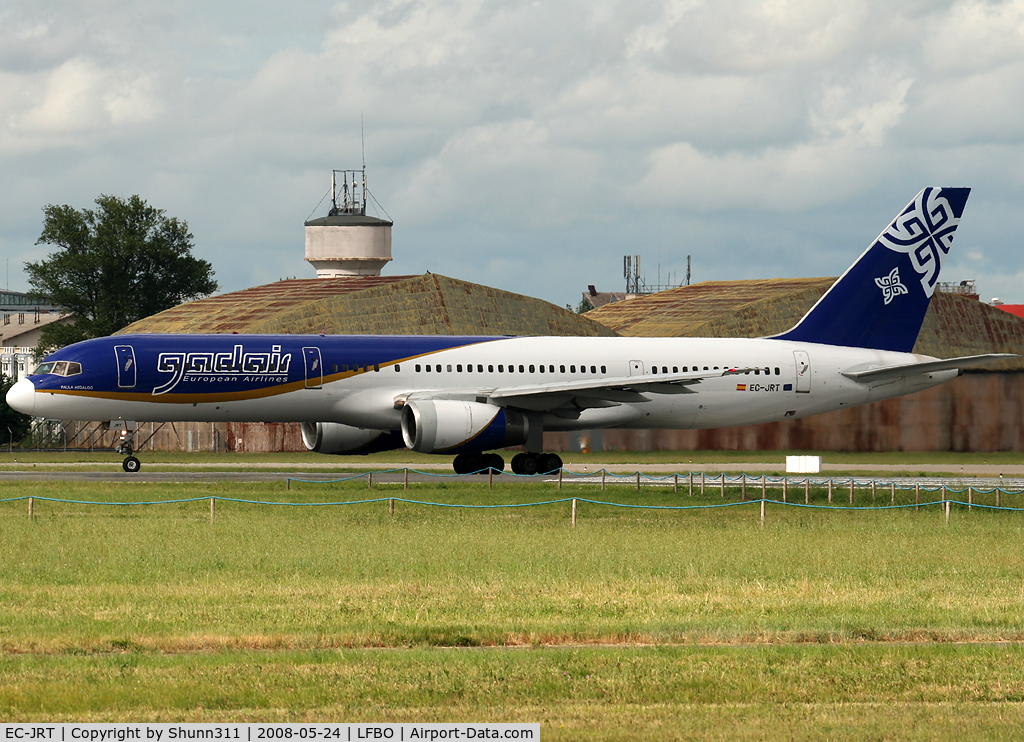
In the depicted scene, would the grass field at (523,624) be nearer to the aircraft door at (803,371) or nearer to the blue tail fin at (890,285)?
the aircraft door at (803,371)

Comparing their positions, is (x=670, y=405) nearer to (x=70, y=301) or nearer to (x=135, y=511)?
(x=135, y=511)

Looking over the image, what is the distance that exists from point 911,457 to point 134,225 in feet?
245

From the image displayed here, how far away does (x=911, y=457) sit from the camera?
2564 inches

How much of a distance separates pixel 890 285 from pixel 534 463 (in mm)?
16227

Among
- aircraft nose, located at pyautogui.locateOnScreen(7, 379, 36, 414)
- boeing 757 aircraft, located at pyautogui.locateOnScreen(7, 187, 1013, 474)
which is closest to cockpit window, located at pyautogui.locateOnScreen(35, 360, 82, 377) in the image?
boeing 757 aircraft, located at pyautogui.locateOnScreen(7, 187, 1013, 474)

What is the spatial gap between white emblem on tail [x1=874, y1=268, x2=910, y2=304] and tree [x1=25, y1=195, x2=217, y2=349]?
73.7 m

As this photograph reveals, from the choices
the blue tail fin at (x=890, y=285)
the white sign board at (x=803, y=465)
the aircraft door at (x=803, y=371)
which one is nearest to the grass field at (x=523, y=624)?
the aircraft door at (x=803, y=371)

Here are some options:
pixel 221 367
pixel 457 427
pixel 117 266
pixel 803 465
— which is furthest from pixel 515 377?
pixel 117 266

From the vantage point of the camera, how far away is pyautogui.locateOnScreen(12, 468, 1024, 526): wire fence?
34.5 meters

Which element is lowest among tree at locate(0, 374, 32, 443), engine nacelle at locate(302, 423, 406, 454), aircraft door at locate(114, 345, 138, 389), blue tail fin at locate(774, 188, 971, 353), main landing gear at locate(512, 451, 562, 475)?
main landing gear at locate(512, 451, 562, 475)

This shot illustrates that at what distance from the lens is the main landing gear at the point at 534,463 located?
155ft

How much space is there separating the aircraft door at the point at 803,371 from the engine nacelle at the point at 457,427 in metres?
11.8

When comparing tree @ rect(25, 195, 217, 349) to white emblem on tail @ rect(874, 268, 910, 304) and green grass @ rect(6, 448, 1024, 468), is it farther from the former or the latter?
white emblem on tail @ rect(874, 268, 910, 304)

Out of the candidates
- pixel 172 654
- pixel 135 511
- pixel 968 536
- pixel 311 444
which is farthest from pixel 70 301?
pixel 172 654
